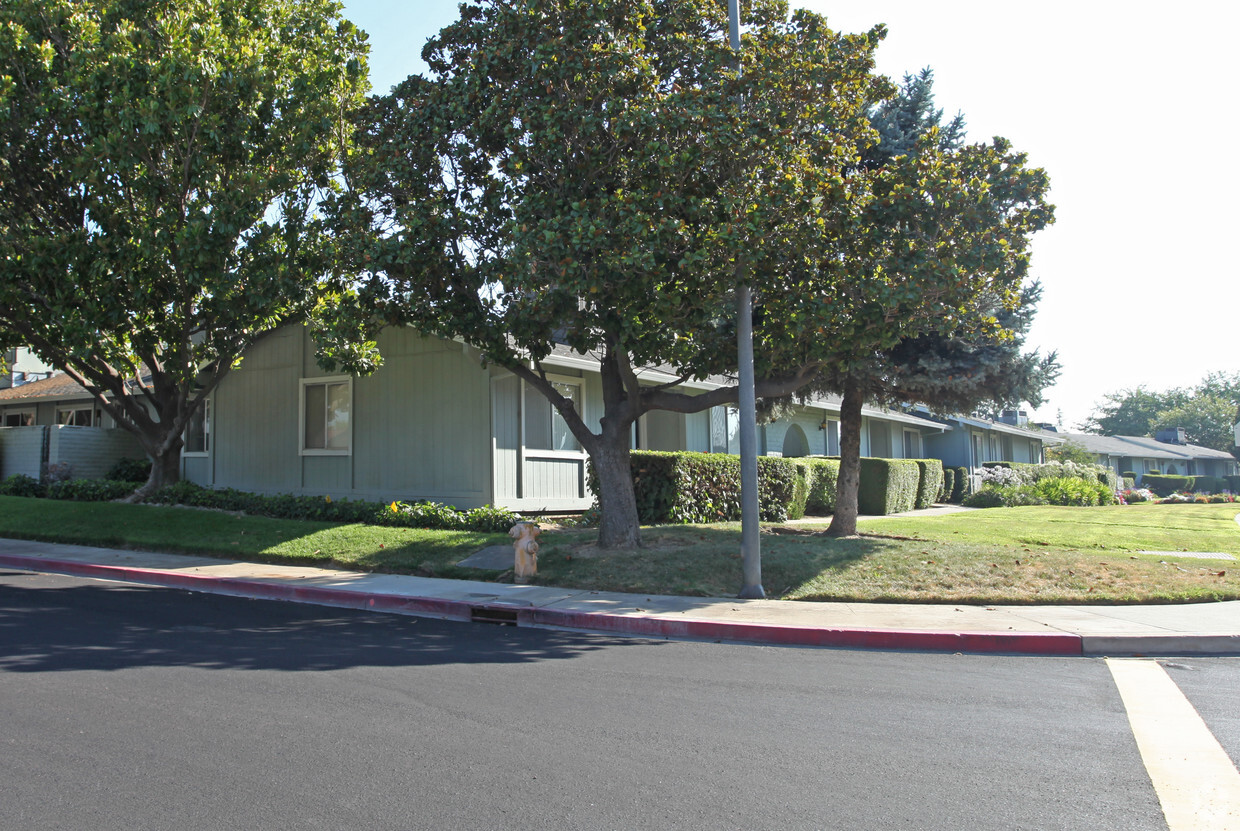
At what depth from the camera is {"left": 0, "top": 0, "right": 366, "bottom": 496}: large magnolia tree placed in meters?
13.3

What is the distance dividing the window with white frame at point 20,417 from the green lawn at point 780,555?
38.0 feet

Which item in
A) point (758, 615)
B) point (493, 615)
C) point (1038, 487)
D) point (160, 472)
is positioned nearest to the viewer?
point (758, 615)

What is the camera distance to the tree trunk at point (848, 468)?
14.7 metres

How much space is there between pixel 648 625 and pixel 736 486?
852cm

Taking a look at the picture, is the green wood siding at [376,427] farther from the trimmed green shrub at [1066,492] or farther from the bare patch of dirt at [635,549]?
the trimmed green shrub at [1066,492]

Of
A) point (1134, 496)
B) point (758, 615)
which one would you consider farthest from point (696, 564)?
point (1134, 496)

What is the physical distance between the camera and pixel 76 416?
84.3 feet

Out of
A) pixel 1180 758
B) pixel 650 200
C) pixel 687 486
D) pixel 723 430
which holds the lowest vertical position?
pixel 1180 758

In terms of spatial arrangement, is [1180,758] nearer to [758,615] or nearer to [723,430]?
[758,615]

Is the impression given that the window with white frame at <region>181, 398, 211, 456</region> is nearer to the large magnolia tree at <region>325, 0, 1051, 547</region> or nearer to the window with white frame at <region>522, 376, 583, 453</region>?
the window with white frame at <region>522, 376, 583, 453</region>

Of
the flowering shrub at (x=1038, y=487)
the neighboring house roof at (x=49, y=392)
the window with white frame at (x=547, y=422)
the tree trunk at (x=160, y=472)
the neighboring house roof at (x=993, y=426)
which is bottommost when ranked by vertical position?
the flowering shrub at (x=1038, y=487)

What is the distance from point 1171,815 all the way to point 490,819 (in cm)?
314

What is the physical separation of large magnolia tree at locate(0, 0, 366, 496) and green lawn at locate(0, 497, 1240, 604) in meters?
3.35

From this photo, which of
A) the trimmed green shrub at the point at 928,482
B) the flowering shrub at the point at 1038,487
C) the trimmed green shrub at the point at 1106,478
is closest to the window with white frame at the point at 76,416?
the trimmed green shrub at the point at 928,482
